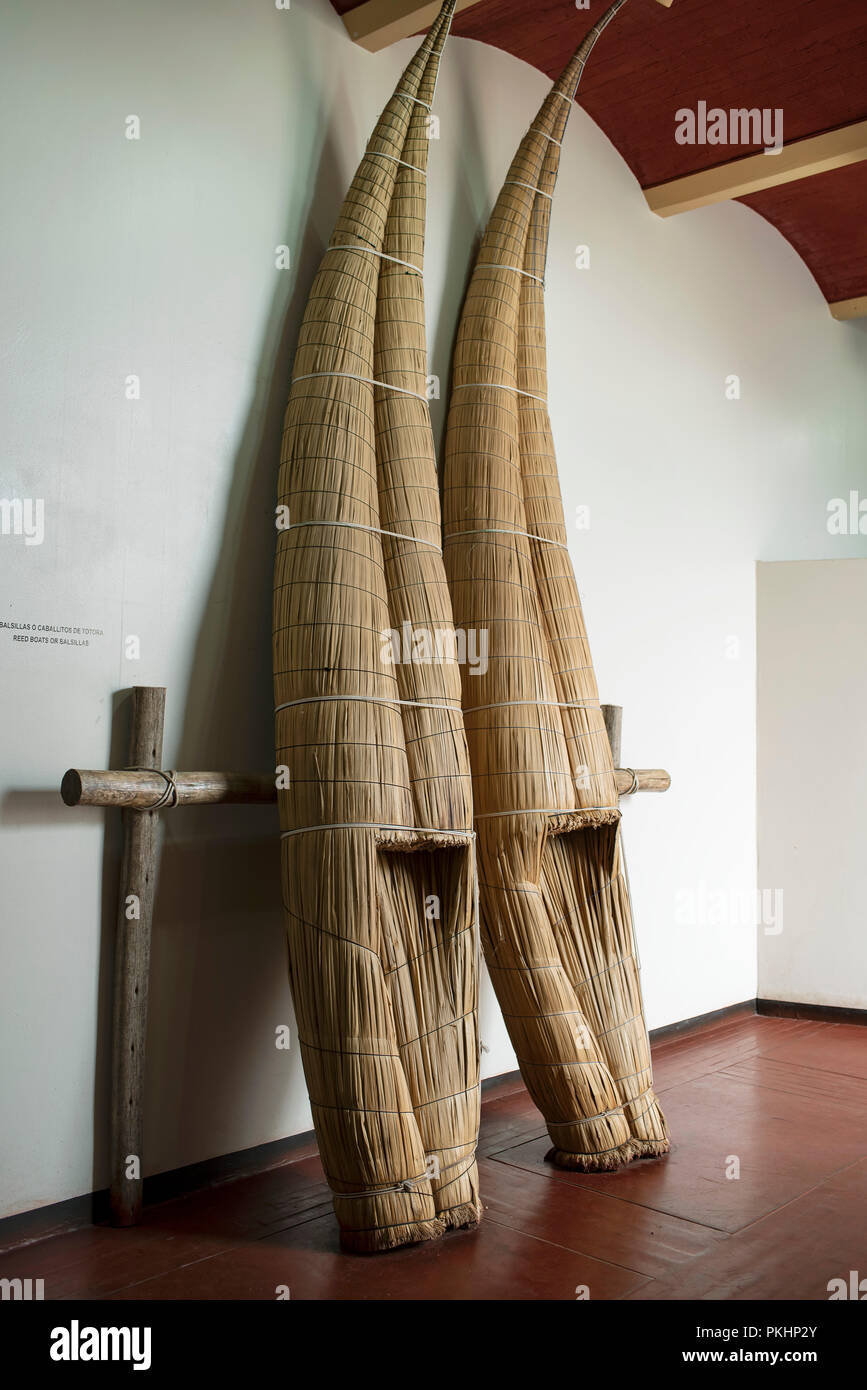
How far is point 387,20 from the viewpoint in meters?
3.08

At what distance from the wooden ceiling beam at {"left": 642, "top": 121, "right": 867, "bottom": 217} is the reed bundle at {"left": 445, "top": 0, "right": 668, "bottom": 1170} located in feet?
3.22

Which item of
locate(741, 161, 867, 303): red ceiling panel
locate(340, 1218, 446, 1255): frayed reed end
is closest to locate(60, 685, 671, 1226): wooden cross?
locate(340, 1218, 446, 1255): frayed reed end

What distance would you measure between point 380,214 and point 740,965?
3357mm

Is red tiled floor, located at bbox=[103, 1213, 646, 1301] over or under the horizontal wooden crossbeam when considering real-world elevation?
under

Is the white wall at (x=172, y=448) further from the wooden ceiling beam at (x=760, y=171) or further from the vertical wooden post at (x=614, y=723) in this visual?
the wooden ceiling beam at (x=760, y=171)

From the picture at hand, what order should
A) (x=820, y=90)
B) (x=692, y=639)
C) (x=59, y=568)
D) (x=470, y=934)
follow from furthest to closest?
(x=692, y=639), (x=820, y=90), (x=470, y=934), (x=59, y=568)

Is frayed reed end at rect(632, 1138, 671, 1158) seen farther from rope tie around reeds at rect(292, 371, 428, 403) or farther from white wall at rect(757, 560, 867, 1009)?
white wall at rect(757, 560, 867, 1009)

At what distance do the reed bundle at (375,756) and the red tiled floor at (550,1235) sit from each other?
0.14 m

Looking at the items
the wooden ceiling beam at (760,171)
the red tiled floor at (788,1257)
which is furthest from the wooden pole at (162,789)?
the wooden ceiling beam at (760,171)

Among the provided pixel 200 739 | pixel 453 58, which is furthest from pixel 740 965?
pixel 453 58

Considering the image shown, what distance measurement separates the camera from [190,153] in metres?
2.79

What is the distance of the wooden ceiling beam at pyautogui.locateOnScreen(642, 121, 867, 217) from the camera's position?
424cm

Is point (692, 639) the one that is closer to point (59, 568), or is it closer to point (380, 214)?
point (380, 214)

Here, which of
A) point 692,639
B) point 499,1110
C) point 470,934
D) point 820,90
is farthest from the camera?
point 692,639
